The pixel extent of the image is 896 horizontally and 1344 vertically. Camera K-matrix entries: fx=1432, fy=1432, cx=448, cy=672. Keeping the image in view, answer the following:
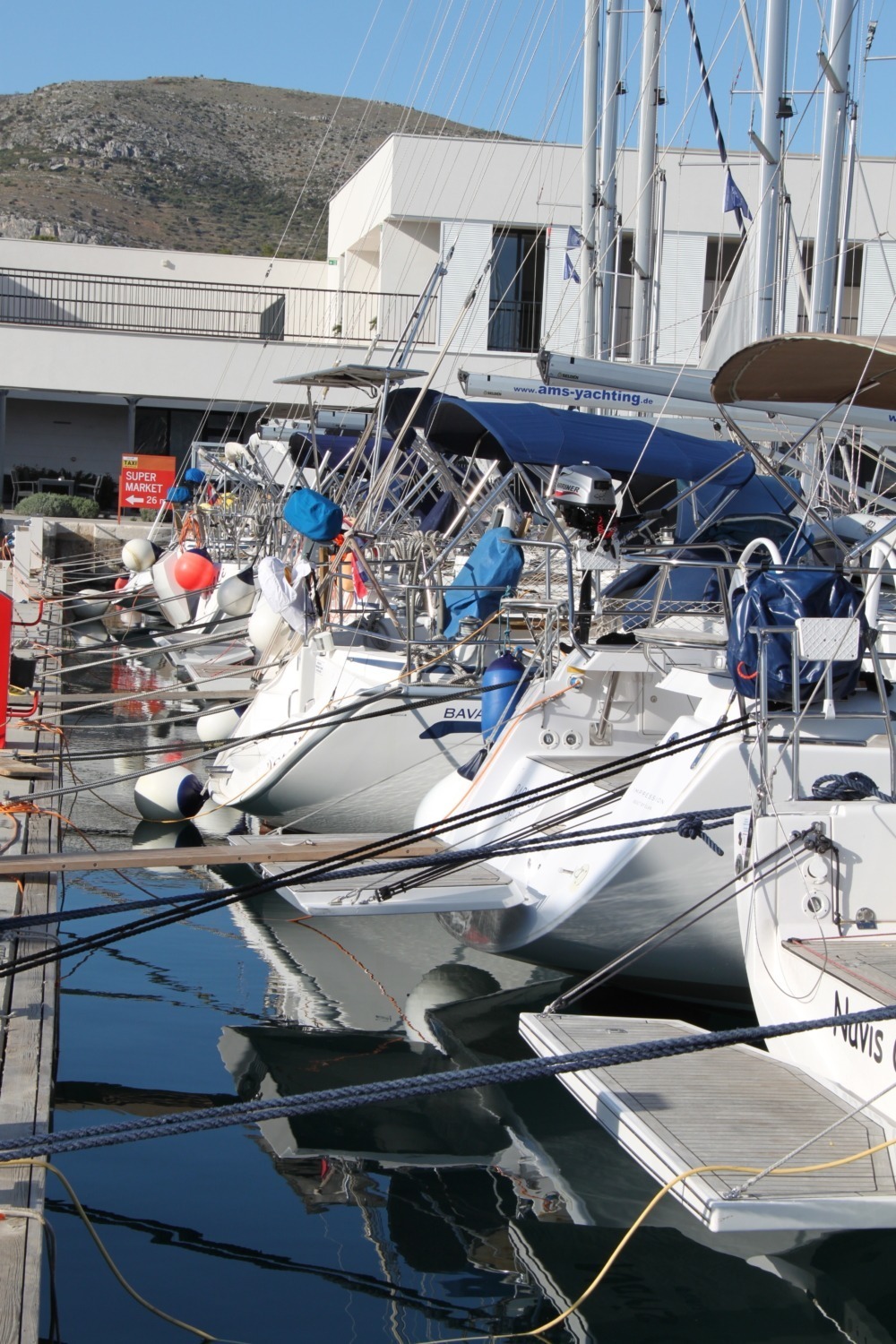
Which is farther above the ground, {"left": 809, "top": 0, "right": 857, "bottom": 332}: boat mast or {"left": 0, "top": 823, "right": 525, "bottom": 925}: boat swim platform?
{"left": 809, "top": 0, "right": 857, "bottom": 332}: boat mast

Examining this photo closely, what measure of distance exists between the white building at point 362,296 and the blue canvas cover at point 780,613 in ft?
61.3

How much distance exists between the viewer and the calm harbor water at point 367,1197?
177 inches

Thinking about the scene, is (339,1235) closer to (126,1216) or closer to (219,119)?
(126,1216)

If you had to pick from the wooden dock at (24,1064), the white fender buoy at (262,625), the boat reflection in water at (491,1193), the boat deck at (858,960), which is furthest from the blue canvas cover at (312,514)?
the boat deck at (858,960)

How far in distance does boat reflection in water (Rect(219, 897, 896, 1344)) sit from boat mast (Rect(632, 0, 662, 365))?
378 inches

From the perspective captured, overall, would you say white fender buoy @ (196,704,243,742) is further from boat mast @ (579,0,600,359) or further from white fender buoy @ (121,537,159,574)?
white fender buoy @ (121,537,159,574)

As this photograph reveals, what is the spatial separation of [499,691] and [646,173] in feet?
29.9

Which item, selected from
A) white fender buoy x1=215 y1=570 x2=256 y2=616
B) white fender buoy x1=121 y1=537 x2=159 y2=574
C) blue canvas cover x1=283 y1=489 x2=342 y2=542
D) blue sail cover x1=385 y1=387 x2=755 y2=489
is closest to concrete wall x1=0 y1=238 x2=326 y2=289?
white fender buoy x1=121 y1=537 x2=159 y2=574

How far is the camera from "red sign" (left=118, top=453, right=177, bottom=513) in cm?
2784

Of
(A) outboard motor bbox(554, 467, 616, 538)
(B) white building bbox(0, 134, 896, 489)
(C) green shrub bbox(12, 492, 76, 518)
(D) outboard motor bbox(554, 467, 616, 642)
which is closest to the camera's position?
(D) outboard motor bbox(554, 467, 616, 642)

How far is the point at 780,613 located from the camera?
594 centimetres

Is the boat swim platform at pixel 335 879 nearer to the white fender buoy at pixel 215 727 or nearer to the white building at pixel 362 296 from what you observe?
the white fender buoy at pixel 215 727

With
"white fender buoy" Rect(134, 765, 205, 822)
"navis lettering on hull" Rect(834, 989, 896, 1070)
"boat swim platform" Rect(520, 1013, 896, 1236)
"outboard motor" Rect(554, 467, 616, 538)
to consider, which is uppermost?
"outboard motor" Rect(554, 467, 616, 538)

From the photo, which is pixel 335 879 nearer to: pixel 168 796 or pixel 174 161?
pixel 168 796
